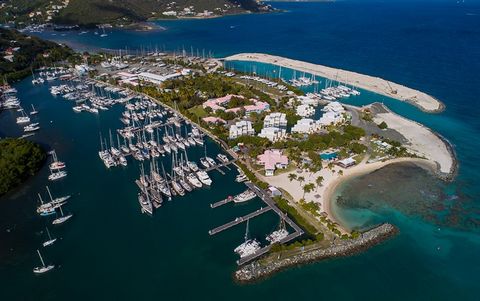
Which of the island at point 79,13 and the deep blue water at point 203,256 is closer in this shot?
the deep blue water at point 203,256

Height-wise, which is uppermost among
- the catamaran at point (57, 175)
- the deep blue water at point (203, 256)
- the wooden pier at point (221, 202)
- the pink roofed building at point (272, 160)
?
the pink roofed building at point (272, 160)

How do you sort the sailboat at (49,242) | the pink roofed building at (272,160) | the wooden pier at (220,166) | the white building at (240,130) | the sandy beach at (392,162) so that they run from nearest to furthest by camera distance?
the sailboat at (49,242) < the sandy beach at (392,162) < the pink roofed building at (272,160) < the wooden pier at (220,166) < the white building at (240,130)

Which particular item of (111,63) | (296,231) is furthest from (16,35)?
(296,231)

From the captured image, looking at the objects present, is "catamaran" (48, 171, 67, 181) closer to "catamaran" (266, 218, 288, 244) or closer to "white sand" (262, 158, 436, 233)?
"white sand" (262, 158, 436, 233)

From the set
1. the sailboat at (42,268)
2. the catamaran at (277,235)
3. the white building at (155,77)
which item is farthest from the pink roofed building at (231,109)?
the sailboat at (42,268)

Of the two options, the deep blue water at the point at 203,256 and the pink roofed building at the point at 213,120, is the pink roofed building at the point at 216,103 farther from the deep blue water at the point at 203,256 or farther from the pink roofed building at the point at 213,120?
the deep blue water at the point at 203,256

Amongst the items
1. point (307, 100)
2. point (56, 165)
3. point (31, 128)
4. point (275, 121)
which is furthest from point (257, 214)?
point (31, 128)
